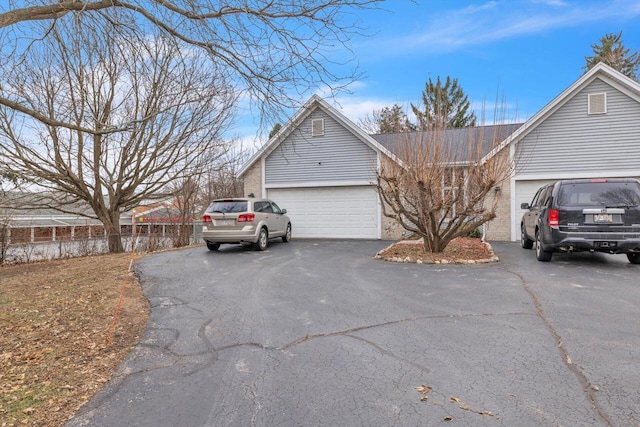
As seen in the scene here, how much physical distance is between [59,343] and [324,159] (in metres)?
13.1

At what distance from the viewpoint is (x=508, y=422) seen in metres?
2.75

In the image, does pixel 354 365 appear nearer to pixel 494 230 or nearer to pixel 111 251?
pixel 494 230

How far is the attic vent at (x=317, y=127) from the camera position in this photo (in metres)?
17.0

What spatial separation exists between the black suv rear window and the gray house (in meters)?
2.94

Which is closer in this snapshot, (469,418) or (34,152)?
(469,418)

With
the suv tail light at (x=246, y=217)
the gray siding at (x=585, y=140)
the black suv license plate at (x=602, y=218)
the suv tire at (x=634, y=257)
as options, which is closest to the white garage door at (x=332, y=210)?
the suv tail light at (x=246, y=217)

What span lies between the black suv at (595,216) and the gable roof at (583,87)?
509 centimetres

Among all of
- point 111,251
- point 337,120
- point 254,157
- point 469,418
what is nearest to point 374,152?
point 337,120

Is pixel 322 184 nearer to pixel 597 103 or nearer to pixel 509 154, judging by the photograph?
pixel 509 154

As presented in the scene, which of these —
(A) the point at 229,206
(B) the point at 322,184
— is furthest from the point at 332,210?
(A) the point at 229,206

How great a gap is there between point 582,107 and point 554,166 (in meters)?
2.19

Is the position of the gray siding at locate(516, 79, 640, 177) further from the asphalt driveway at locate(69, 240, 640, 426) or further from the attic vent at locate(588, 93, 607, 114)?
the asphalt driveway at locate(69, 240, 640, 426)

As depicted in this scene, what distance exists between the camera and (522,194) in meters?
14.7

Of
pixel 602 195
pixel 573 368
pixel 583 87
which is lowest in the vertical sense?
pixel 573 368
